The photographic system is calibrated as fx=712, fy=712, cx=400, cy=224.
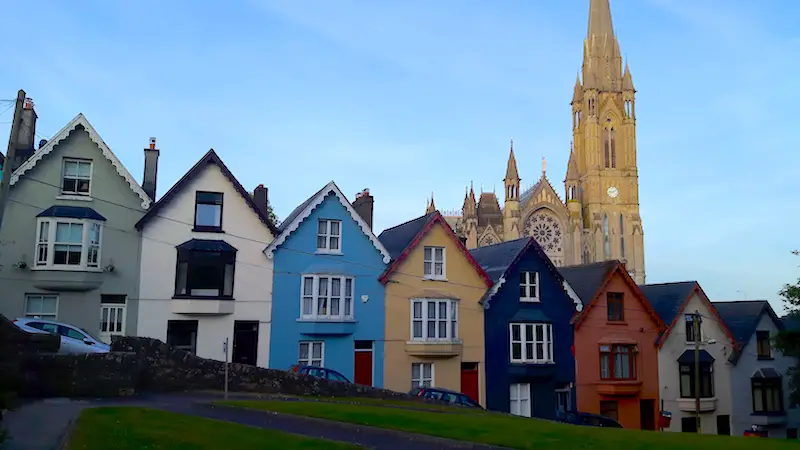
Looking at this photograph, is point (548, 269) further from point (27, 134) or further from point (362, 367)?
point (27, 134)

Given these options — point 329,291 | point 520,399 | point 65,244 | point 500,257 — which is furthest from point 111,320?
point 500,257

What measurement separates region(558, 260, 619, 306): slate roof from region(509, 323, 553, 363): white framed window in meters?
3.49

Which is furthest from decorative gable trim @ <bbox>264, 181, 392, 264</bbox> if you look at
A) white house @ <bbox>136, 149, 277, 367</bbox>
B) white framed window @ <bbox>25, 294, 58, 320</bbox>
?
white framed window @ <bbox>25, 294, 58, 320</bbox>

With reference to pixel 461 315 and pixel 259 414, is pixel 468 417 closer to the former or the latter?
pixel 259 414

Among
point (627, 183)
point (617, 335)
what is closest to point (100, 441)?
point (617, 335)

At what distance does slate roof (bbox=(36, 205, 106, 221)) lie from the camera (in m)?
31.7

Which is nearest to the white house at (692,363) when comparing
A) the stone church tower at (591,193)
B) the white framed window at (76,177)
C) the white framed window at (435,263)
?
the white framed window at (435,263)

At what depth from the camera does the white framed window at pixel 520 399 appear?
38250 millimetres

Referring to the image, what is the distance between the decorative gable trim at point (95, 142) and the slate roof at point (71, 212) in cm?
209

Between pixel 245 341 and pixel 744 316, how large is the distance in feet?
108

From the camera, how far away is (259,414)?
67.2 ft

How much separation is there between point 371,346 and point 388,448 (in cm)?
1995

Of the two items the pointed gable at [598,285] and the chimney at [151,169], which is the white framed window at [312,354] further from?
the pointed gable at [598,285]

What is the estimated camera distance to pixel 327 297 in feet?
118
